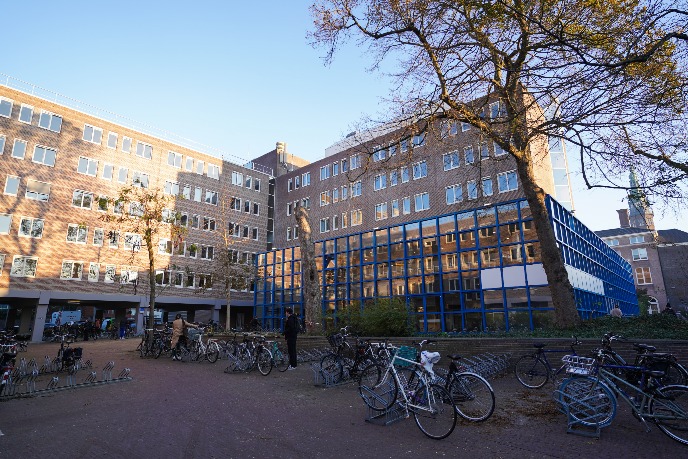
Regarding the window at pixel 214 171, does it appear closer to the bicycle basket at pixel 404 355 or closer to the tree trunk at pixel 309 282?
the tree trunk at pixel 309 282

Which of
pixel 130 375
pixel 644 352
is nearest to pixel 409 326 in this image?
pixel 644 352

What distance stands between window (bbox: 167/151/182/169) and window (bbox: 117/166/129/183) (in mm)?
4776

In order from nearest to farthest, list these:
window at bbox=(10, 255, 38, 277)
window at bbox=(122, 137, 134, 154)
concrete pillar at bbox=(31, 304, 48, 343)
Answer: concrete pillar at bbox=(31, 304, 48, 343) < window at bbox=(10, 255, 38, 277) < window at bbox=(122, 137, 134, 154)

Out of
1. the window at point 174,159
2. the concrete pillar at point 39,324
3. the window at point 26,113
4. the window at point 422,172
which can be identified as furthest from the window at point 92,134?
the window at point 422,172

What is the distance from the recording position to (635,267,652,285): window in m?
67.6

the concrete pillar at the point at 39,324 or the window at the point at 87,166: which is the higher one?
the window at the point at 87,166

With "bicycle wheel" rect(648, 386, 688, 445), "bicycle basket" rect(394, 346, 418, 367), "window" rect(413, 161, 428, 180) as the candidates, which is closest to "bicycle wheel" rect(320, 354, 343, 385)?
"bicycle basket" rect(394, 346, 418, 367)

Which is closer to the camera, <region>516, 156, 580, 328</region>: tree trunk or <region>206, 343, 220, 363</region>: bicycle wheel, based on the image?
<region>516, 156, 580, 328</region>: tree trunk

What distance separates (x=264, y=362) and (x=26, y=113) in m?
34.9

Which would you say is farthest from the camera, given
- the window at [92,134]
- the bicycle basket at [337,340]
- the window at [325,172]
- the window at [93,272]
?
the window at [325,172]

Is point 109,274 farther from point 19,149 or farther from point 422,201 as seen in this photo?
point 422,201

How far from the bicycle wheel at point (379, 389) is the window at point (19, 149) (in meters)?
37.8

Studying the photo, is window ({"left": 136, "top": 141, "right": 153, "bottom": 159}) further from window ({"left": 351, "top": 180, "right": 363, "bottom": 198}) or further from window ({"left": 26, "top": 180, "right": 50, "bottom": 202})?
window ({"left": 351, "top": 180, "right": 363, "bottom": 198})

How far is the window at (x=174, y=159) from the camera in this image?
142 feet
